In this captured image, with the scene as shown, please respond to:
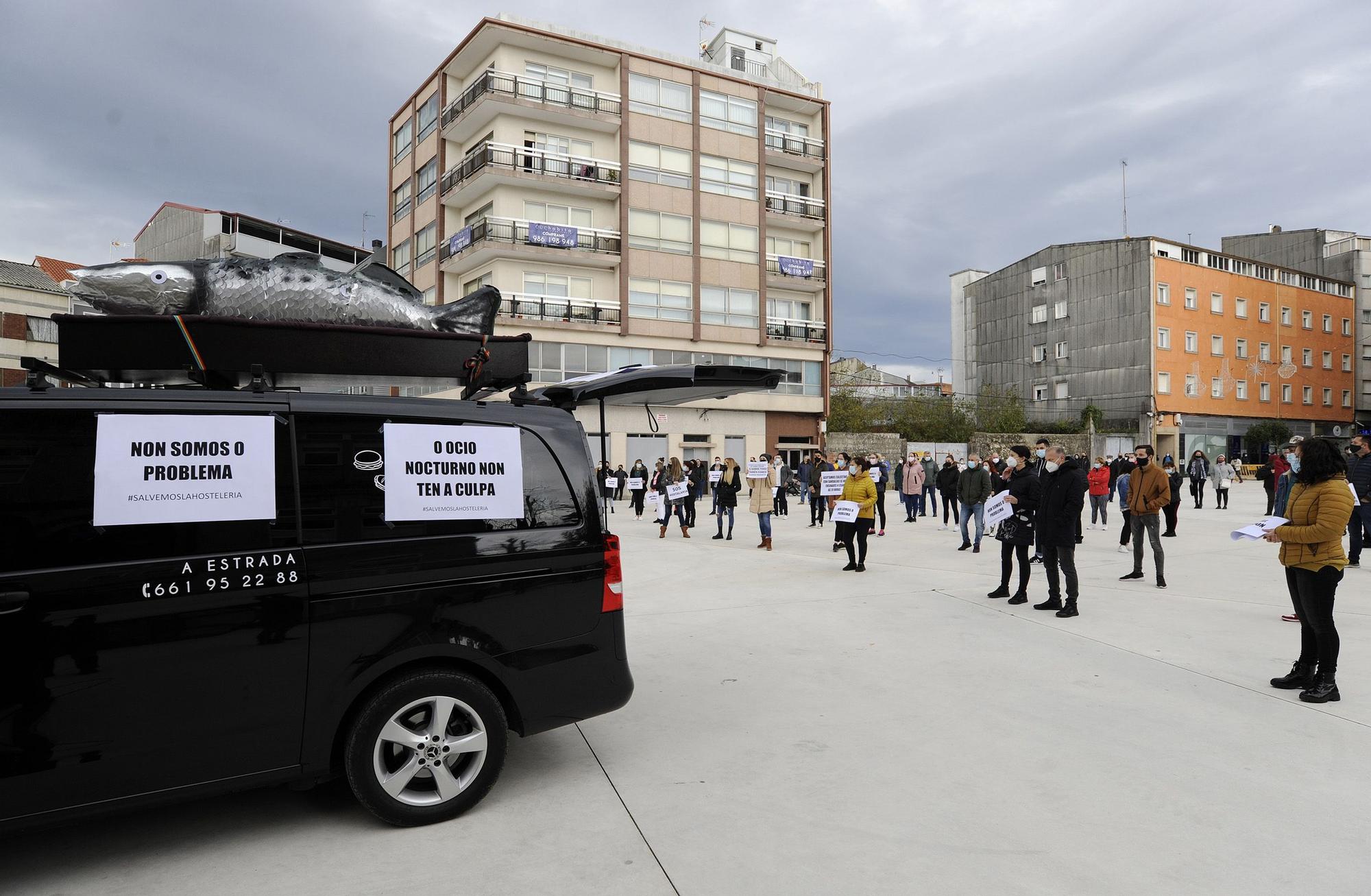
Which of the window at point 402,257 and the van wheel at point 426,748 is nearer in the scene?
the van wheel at point 426,748

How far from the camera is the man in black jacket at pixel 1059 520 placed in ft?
26.4

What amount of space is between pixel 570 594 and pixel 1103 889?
7.89 feet

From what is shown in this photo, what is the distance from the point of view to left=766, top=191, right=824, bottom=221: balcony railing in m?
37.7

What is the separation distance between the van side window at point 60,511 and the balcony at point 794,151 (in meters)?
37.8

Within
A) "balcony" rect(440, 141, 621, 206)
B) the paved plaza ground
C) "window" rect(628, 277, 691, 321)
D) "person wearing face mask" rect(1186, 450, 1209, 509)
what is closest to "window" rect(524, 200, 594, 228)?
"balcony" rect(440, 141, 621, 206)

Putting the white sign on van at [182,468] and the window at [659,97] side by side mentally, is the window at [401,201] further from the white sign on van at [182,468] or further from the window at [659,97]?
the white sign on van at [182,468]

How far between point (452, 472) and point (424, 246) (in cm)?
3760

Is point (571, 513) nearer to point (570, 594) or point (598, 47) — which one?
point (570, 594)

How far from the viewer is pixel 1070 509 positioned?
8.08 metres

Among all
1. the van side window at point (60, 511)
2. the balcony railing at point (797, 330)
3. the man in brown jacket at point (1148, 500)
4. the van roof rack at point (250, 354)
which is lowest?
the man in brown jacket at point (1148, 500)

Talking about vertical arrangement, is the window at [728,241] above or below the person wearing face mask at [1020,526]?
above

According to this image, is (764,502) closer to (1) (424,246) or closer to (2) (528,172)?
(2) (528,172)

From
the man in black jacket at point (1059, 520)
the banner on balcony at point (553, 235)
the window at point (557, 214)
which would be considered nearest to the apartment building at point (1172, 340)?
the window at point (557, 214)

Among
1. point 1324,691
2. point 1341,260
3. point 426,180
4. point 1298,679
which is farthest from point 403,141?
point 1341,260
